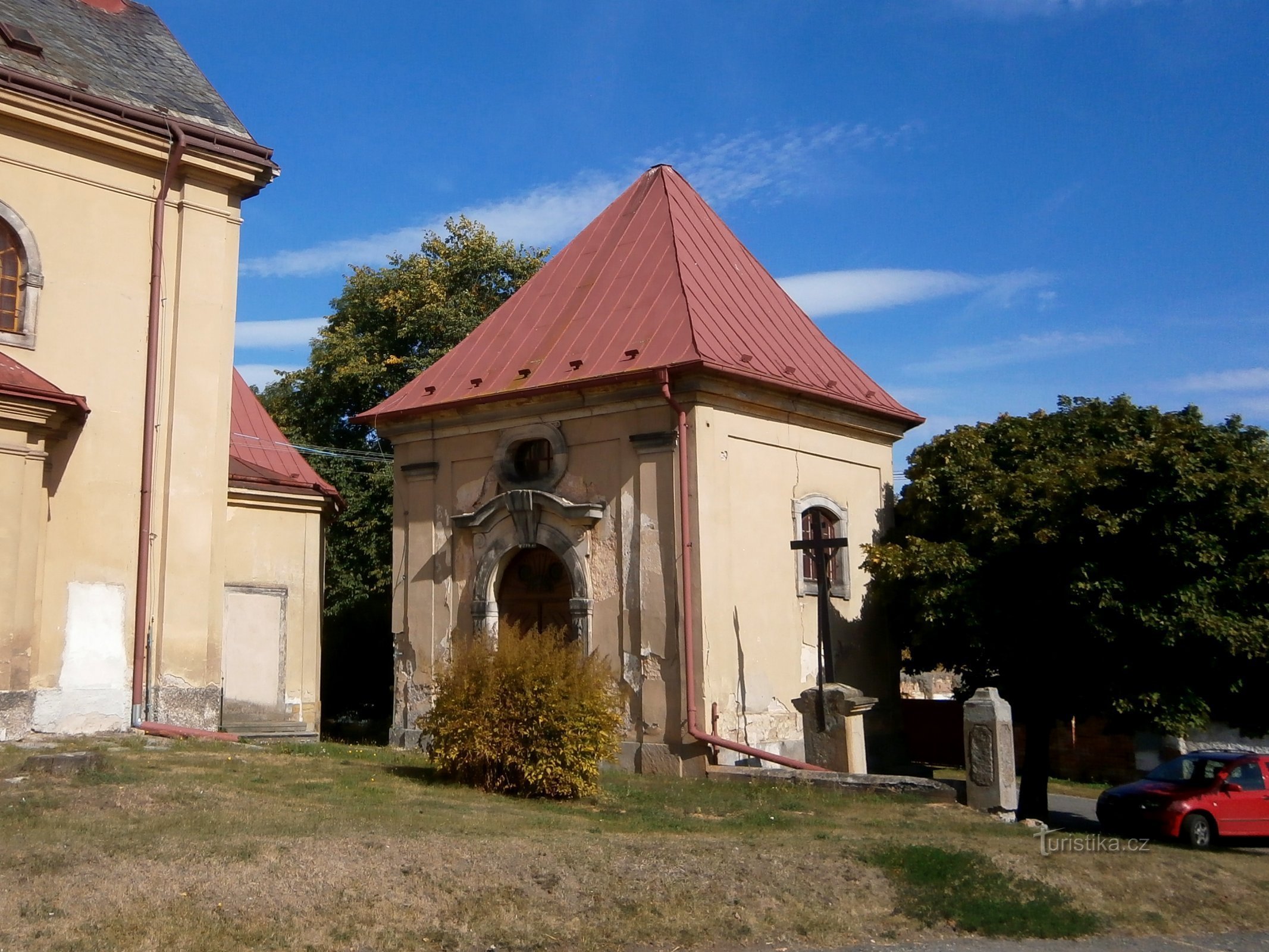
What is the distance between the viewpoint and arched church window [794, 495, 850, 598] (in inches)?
660

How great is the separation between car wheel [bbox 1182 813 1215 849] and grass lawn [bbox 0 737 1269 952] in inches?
90.1

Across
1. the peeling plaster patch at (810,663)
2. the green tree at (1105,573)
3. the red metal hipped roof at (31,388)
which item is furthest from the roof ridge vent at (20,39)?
the green tree at (1105,573)

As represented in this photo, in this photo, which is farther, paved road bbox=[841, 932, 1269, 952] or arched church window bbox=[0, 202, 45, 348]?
arched church window bbox=[0, 202, 45, 348]

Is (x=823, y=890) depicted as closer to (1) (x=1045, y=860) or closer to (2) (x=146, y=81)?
(1) (x=1045, y=860)

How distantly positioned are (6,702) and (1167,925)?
10.8m

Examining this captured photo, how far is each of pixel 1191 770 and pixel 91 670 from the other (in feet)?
42.9

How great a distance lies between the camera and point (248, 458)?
19656 mm

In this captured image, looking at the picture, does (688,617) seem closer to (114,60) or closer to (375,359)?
(114,60)

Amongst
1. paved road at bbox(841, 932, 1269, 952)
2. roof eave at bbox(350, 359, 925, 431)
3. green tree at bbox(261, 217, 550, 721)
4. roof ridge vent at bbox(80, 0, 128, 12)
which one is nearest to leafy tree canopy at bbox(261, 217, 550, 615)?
green tree at bbox(261, 217, 550, 721)

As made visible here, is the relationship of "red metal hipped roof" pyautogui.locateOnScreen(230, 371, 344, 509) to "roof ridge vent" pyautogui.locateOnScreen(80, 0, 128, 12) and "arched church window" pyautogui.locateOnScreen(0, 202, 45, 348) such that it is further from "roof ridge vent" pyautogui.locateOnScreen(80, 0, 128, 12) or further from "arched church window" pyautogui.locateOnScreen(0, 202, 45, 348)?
"roof ridge vent" pyautogui.locateOnScreen(80, 0, 128, 12)

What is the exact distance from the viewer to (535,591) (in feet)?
56.4

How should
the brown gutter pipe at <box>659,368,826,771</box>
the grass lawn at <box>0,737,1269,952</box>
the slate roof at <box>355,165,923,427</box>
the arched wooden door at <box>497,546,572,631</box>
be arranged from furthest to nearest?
the arched wooden door at <box>497,546,572,631</box> → the slate roof at <box>355,165,923,427</box> → the brown gutter pipe at <box>659,368,826,771</box> → the grass lawn at <box>0,737,1269,952</box>

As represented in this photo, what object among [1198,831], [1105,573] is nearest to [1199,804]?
[1198,831]

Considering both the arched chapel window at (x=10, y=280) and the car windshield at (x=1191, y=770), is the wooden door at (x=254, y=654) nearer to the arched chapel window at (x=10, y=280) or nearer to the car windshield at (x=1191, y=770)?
the arched chapel window at (x=10, y=280)
